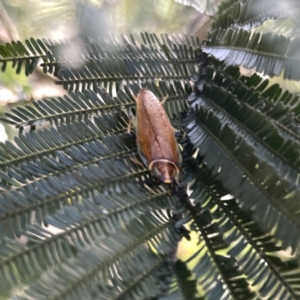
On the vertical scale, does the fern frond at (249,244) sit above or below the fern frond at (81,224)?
below

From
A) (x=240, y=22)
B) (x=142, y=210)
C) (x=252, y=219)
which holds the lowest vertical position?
(x=252, y=219)

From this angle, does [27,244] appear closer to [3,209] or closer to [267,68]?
[3,209]

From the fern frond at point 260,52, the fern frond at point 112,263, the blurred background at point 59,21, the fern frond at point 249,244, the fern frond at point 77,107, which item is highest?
the blurred background at point 59,21

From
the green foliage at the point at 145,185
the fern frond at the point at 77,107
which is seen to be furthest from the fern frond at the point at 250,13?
the fern frond at the point at 77,107

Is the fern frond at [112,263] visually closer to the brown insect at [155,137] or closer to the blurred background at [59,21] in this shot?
the brown insect at [155,137]

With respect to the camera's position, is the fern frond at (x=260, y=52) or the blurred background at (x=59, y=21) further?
the blurred background at (x=59, y=21)

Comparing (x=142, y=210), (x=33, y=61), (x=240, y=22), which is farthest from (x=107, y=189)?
(x=240, y=22)

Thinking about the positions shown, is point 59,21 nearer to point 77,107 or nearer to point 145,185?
point 77,107

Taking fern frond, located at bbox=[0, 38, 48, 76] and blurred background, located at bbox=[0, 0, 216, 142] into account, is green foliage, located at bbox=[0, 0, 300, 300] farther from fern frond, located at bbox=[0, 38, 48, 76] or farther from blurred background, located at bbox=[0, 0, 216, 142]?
blurred background, located at bbox=[0, 0, 216, 142]

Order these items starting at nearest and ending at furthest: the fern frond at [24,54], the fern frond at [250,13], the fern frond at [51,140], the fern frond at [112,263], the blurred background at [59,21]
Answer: the fern frond at [112,263] → the fern frond at [51,140] → the fern frond at [24,54] → the fern frond at [250,13] → the blurred background at [59,21]
